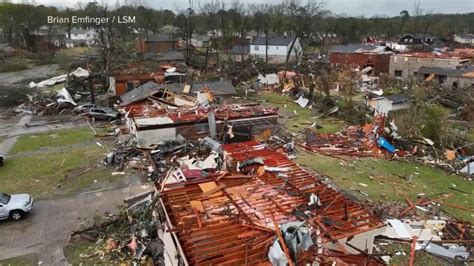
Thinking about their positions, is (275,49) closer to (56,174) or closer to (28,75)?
(28,75)

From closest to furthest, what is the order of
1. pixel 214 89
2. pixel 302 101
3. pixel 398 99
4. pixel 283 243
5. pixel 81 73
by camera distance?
pixel 283 243
pixel 398 99
pixel 214 89
pixel 302 101
pixel 81 73

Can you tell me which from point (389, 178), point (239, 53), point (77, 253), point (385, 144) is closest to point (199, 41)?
point (239, 53)

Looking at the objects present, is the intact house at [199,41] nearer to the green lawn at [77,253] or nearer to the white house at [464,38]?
the white house at [464,38]

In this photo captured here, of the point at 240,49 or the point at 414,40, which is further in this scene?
the point at 414,40

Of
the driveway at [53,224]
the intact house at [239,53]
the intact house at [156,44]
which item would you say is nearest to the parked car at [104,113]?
the driveway at [53,224]

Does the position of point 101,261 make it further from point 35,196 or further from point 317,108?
point 317,108

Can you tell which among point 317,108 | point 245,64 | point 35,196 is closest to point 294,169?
point 35,196

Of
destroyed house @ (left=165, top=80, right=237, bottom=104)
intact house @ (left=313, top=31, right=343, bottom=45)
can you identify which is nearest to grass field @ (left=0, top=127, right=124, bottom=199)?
destroyed house @ (left=165, top=80, right=237, bottom=104)
